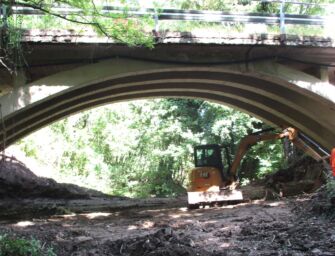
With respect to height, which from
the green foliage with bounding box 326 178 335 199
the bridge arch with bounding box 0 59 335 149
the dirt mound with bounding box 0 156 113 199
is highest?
the bridge arch with bounding box 0 59 335 149

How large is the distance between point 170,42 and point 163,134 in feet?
44.5

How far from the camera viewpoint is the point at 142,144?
2544 centimetres

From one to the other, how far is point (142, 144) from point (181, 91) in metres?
10.5

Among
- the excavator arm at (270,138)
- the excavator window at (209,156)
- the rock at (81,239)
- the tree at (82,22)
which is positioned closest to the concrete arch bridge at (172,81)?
the excavator arm at (270,138)

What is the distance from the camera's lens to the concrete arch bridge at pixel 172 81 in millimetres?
10172

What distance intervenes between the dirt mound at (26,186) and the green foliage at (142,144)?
2.93 m

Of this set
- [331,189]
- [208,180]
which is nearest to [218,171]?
[208,180]

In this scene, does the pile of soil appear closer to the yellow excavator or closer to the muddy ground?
the yellow excavator

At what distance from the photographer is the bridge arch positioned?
10148 millimetres

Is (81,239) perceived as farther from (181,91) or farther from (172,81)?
(181,91)

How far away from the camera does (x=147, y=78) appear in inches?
505

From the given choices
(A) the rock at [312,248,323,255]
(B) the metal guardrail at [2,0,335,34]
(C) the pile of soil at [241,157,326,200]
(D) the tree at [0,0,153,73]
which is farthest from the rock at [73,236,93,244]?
(C) the pile of soil at [241,157,326,200]

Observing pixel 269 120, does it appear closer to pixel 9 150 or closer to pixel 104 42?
pixel 104 42

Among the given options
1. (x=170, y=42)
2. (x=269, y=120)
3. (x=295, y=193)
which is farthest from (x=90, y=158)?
(x=170, y=42)
